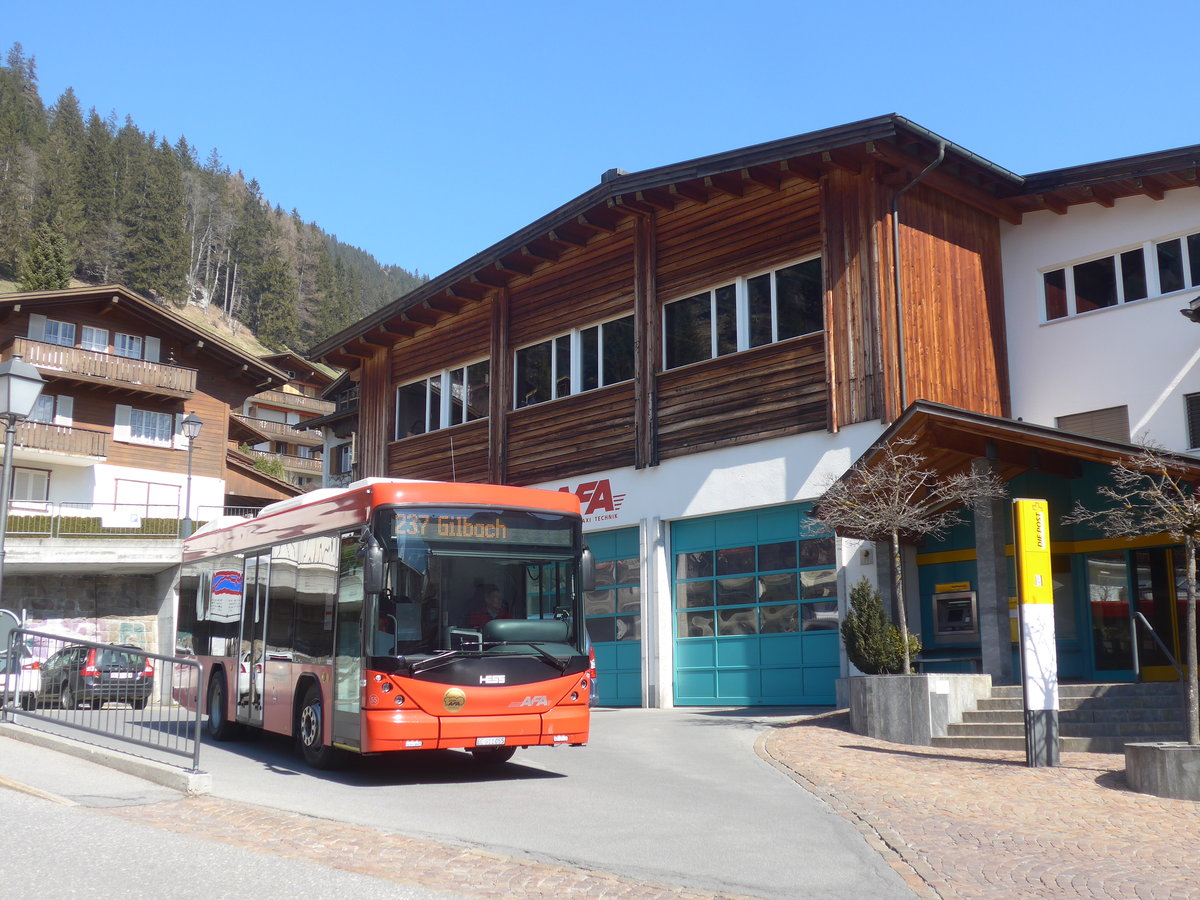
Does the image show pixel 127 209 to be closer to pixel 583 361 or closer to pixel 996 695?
pixel 583 361

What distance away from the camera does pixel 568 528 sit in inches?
475

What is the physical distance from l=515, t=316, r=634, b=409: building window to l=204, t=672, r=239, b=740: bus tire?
32.9ft

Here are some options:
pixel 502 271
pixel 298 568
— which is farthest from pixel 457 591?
pixel 502 271

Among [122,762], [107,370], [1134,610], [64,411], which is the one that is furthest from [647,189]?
[64,411]

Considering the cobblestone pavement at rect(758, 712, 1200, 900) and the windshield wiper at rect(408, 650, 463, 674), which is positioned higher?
the windshield wiper at rect(408, 650, 463, 674)

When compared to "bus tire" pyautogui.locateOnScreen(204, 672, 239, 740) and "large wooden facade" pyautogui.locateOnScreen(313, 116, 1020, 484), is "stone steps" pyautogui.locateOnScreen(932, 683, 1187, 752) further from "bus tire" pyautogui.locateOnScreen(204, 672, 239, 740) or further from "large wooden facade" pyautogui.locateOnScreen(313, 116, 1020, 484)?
"bus tire" pyautogui.locateOnScreen(204, 672, 239, 740)

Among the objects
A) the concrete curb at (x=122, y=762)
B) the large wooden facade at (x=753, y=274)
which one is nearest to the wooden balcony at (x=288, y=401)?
the large wooden facade at (x=753, y=274)

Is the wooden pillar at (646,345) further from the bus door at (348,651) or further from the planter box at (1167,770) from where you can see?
the planter box at (1167,770)

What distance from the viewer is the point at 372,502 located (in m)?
11.2

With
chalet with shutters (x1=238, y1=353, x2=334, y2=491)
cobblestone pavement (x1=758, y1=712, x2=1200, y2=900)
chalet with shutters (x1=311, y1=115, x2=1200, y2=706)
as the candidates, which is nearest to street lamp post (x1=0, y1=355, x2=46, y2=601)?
cobblestone pavement (x1=758, y1=712, x2=1200, y2=900)

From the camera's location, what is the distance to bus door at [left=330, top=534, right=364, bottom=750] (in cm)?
1095

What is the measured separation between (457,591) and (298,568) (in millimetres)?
2512

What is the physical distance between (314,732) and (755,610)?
977 centimetres

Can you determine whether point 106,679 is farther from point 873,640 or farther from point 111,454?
point 111,454
